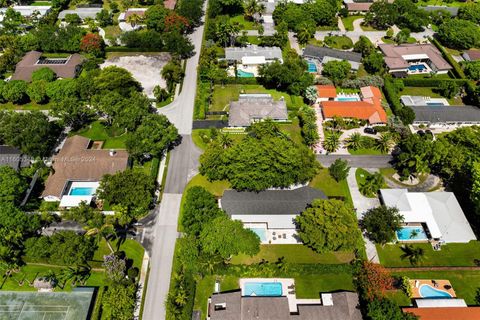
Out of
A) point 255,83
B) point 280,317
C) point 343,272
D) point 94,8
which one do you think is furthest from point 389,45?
point 94,8

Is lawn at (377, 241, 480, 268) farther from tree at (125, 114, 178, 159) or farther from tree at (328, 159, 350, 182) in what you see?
tree at (125, 114, 178, 159)

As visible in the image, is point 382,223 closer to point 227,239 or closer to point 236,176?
point 227,239

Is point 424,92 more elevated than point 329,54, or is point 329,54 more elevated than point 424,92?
point 329,54

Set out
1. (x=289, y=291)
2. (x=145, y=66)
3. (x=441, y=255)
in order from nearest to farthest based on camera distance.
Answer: (x=289, y=291) → (x=441, y=255) → (x=145, y=66)

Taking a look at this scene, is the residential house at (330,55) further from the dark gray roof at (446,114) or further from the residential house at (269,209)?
the residential house at (269,209)

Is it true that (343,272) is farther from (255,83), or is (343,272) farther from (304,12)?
(304,12)

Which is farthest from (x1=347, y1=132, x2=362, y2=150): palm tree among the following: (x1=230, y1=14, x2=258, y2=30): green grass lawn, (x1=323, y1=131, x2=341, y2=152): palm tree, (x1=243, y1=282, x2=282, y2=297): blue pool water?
(x1=230, y1=14, x2=258, y2=30): green grass lawn

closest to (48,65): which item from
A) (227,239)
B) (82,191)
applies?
(82,191)
